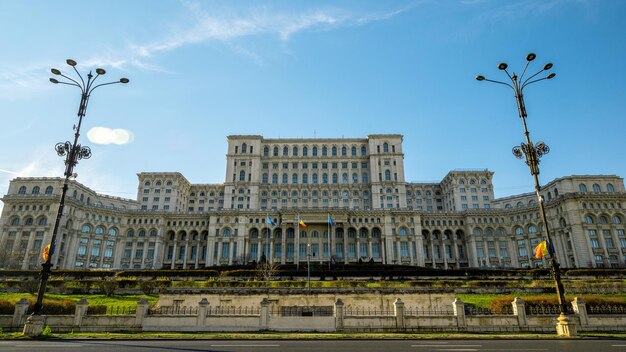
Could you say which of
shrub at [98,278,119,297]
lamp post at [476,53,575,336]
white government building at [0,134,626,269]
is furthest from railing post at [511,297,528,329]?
white government building at [0,134,626,269]

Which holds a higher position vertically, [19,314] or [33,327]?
[19,314]

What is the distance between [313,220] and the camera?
88.9 metres

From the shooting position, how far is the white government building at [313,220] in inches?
3275

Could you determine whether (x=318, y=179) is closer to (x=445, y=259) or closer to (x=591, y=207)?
(x=445, y=259)

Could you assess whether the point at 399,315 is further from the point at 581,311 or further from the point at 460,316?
the point at 581,311

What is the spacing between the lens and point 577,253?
7819 cm

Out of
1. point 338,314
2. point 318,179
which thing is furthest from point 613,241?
point 338,314

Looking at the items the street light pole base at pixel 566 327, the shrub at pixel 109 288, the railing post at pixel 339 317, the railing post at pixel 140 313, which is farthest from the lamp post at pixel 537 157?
the shrub at pixel 109 288

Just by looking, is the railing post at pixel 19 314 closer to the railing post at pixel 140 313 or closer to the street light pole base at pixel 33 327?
the street light pole base at pixel 33 327

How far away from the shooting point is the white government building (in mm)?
83188

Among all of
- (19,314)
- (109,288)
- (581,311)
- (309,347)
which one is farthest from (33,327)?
(581,311)

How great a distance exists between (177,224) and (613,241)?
4097 inches

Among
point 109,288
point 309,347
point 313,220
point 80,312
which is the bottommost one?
point 309,347

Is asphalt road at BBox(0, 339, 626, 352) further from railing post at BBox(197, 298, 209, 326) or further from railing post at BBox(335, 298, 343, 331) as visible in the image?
railing post at BBox(335, 298, 343, 331)
